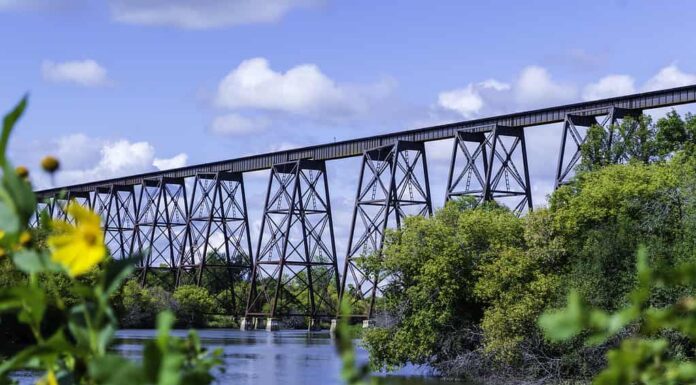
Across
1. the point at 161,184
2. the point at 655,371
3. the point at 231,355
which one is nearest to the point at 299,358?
the point at 231,355

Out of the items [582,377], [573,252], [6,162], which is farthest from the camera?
[573,252]

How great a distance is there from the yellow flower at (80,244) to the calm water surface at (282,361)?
20261mm

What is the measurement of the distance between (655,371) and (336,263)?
59.5 meters

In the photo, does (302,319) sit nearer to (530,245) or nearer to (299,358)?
(299,358)

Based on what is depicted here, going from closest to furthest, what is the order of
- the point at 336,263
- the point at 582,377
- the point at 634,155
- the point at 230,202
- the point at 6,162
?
the point at 6,162, the point at 582,377, the point at 634,155, the point at 336,263, the point at 230,202

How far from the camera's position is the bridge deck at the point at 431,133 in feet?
144

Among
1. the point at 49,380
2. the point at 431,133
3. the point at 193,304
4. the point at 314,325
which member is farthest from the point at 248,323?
the point at 49,380

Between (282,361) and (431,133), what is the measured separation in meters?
17.5

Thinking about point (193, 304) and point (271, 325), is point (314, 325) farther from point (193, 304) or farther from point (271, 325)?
point (193, 304)

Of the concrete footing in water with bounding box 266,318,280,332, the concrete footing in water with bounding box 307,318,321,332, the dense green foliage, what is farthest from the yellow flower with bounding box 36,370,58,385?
the concrete footing in water with bounding box 307,318,321,332

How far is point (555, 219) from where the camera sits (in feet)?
107

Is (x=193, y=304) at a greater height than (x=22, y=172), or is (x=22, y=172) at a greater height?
(x=193, y=304)

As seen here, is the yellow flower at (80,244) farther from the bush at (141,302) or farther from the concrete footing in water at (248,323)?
the bush at (141,302)

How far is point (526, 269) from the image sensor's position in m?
31.8
